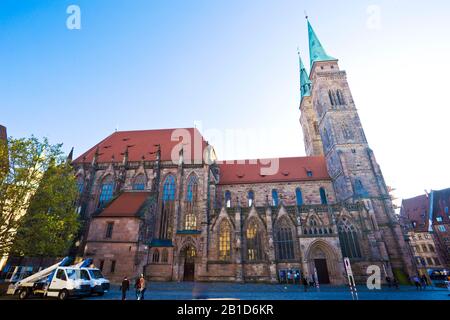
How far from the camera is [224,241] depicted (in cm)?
2211

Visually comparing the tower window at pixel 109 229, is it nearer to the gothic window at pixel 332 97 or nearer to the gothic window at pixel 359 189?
the gothic window at pixel 359 189

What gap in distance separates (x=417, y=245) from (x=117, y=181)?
5223 cm

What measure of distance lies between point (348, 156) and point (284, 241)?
12932mm

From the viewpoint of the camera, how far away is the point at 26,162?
14492mm

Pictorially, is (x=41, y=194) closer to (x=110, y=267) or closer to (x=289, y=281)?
(x=110, y=267)

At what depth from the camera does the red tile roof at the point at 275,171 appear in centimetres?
2831

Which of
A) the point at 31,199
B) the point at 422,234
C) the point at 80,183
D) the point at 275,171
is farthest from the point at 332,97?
the point at 80,183

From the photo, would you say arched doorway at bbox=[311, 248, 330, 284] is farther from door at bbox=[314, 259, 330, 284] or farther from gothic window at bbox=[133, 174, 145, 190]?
gothic window at bbox=[133, 174, 145, 190]

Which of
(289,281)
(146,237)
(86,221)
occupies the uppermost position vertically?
(86,221)

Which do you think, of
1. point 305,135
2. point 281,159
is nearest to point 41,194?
point 281,159

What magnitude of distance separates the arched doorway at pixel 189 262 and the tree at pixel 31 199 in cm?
1092

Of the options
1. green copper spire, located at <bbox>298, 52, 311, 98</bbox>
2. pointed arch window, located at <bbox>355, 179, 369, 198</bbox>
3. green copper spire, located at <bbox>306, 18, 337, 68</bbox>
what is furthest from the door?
green copper spire, located at <bbox>298, 52, 311, 98</bbox>

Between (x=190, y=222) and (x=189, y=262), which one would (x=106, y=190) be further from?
(x=189, y=262)

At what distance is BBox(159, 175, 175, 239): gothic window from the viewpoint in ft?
78.2
